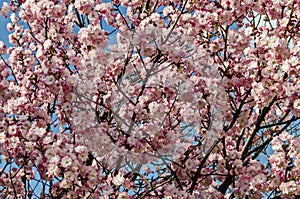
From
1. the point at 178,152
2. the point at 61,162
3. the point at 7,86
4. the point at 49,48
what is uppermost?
the point at 49,48

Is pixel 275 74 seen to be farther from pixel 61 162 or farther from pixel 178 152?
pixel 61 162

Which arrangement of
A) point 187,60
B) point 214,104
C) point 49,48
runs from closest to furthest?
point 214,104, point 187,60, point 49,48

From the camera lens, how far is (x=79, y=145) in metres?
6.27

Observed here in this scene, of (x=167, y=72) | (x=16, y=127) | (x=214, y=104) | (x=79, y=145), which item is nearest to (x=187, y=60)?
(x=167, y=72)

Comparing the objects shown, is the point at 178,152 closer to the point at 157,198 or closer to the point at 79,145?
the point at 157,198

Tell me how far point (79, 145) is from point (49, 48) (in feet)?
7.66

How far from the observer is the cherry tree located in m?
6.45

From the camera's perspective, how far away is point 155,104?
6.51 m

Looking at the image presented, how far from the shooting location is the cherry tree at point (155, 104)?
21.2 feet

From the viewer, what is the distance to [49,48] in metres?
7.84

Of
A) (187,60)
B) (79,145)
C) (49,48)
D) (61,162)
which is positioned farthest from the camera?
(49,48)

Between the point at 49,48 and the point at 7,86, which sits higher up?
the point at 49,48

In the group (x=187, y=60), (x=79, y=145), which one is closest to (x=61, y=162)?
(x=79, y=145)

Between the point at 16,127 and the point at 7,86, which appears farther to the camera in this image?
the point at 7,86
